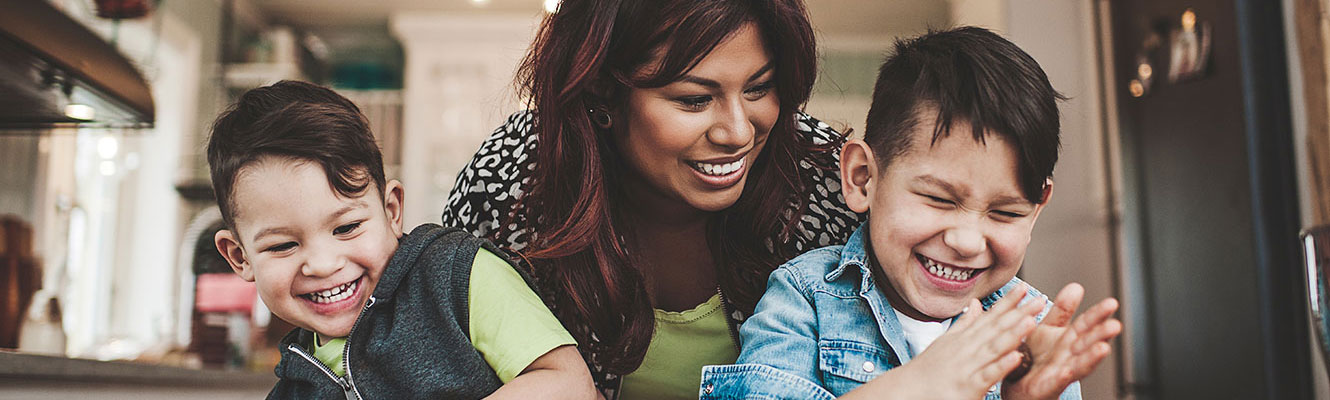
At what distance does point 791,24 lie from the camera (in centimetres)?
122

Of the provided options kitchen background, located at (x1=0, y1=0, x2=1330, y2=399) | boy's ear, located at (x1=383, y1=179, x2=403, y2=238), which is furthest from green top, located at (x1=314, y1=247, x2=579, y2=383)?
kitchen background, located at (x1=0, y1=0, x2=1330, y2=399)

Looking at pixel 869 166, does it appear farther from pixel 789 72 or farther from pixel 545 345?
pixel 545 345

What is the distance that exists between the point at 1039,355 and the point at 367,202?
662 millimetres

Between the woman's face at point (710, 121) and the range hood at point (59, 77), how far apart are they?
1.24 m

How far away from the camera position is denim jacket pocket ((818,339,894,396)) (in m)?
1.03

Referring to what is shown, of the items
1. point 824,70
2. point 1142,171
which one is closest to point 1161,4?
point 1142,171

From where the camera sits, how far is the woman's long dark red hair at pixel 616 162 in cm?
122

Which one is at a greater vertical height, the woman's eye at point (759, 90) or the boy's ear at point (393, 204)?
the woman's eye at point (759, 90)

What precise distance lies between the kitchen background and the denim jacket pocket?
50 centimetres

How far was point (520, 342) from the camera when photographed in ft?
3.30

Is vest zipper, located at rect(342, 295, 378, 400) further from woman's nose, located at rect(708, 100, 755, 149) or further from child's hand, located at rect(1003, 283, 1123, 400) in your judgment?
child's hand, located at rect(1003, 283, 1123, 400)

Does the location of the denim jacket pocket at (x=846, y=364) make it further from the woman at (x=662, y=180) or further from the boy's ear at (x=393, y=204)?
the boy's ear at (x=393, y=204)

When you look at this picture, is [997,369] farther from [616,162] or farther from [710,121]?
[616,162]

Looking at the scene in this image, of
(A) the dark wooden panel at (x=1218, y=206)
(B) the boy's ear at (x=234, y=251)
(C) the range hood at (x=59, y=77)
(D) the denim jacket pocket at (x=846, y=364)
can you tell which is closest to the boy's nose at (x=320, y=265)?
(B) the boy's ear at (x=234, y=251)
